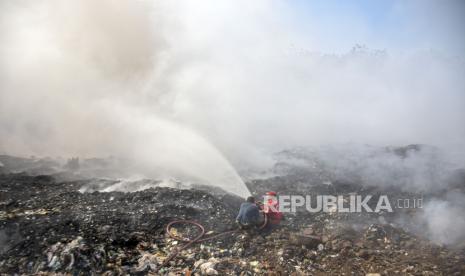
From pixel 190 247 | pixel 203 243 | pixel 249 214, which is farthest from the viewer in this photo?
pixel 249 214

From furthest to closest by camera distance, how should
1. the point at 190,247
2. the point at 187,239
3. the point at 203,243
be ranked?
the point at 187,239 < the point at 203,243 < the point at 190,247

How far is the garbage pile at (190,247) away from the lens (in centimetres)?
644

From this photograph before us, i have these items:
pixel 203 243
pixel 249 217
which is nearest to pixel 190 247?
pixel 203 243

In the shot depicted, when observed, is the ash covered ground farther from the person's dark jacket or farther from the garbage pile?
the person's dark jacket

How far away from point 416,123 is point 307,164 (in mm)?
12917

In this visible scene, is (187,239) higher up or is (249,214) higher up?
(249,214)

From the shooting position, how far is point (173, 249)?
23.6ft

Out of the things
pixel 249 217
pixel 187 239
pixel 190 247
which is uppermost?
pixel 249 217

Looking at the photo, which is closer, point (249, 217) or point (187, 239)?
point (187, 239)

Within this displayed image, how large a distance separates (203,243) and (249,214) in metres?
1.20

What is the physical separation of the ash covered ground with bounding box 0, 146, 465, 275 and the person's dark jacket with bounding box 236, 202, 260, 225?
290 mm

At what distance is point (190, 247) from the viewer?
7.29m

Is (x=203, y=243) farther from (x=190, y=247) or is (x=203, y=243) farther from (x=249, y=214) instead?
(x=249, y=214)

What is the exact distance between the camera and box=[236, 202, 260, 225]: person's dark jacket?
25.5 feet
